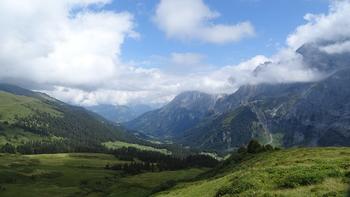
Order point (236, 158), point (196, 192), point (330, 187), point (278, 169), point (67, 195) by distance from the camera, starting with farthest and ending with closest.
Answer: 1. point (67, 195)
2. point (236, 158)
3. point (196, 192)
4. point (278, 169)
5. point (330, 187)

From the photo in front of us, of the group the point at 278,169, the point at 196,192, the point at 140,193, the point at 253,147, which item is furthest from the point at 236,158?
the point at 278,169

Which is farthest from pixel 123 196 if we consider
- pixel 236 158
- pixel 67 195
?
pixel 67 195

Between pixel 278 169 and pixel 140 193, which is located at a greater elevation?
pixel 278 169

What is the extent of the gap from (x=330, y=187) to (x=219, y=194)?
1272 centimetres

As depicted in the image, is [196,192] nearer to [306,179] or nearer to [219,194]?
[219,194]

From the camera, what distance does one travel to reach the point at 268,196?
122ft

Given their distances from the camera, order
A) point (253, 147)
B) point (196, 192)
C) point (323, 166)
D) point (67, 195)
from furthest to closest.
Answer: point (67, 195)
point (253, 147)
point (196, 192)
point (323, 166)

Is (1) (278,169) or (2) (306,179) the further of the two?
(1) (278,169)

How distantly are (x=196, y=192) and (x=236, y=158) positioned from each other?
252 ft

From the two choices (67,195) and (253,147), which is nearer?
(253,147)

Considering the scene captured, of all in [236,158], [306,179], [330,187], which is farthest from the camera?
[236,158]

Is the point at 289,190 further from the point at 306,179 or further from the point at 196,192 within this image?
the point at 196,192

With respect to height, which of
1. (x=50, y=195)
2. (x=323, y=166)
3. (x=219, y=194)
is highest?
(x=323, y=166)

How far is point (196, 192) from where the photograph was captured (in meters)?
58.0
